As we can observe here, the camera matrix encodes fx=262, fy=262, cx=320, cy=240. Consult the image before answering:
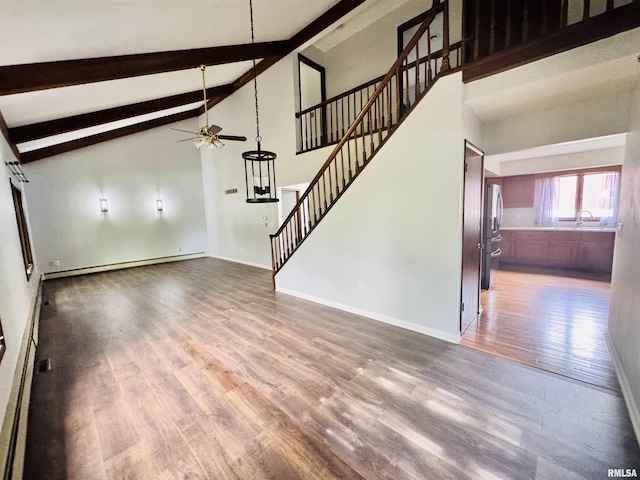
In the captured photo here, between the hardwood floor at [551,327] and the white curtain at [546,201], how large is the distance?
1892 millimetres

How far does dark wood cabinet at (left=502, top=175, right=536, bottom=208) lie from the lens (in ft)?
21.4

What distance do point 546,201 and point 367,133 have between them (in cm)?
529

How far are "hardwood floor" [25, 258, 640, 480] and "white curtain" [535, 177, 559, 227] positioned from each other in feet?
18.1

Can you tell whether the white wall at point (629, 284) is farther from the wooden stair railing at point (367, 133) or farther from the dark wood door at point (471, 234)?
the wooden stair railing at point (367, 133)

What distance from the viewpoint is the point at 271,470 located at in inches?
61.5

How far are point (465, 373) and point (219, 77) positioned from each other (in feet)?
25.2

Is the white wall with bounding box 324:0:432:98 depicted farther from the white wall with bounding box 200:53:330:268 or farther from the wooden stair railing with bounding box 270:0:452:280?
the white wall with bounding box 200:53:330:268

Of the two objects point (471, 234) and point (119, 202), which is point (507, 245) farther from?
point (119, 202)

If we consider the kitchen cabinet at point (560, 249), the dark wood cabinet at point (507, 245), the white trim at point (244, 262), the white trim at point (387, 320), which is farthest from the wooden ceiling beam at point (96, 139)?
the kitchen cabinet at point (560, 249)

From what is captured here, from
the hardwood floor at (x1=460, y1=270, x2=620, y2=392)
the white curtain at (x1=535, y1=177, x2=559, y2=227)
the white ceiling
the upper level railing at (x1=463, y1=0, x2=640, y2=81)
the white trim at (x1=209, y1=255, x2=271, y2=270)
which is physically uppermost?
the upper level railing at (x1=463, y1=0, x2=640, y2=81)

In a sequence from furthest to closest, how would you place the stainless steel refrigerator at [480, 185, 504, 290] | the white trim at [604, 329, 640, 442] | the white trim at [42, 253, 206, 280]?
the white trim at [42, 253, 206, 280]
the stainless steel refrigerator at [480, 185, 504, 290]
the white trim at [604, 329, 640, 442]

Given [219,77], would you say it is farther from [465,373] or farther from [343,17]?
[465,373]

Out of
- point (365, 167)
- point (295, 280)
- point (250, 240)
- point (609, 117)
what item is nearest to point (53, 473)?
point (295, 280)

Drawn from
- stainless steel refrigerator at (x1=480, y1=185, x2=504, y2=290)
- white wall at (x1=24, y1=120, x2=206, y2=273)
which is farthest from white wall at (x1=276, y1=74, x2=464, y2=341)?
white wall at (x1=24, y1=120, x2=206, y2=273)
